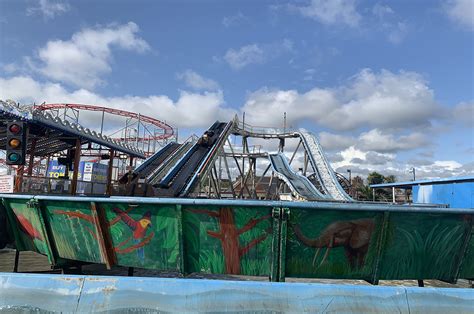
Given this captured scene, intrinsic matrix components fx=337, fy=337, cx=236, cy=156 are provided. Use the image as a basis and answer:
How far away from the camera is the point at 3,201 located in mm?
4836

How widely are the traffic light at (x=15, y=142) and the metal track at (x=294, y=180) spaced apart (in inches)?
884

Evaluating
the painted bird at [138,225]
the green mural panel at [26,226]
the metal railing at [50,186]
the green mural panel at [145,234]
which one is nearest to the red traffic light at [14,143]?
the green mural panel at [26,226]

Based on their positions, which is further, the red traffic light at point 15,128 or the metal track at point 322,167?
the metal track at point 322,167

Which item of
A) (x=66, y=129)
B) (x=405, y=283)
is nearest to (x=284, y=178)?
(x=66, y=129)

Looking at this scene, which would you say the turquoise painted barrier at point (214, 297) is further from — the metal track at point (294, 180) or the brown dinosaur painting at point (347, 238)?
the metal track at point (294, 180)

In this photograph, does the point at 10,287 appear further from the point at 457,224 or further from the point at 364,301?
the point at 457,224

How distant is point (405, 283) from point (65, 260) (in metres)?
6.15

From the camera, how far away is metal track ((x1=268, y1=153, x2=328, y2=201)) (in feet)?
98.6

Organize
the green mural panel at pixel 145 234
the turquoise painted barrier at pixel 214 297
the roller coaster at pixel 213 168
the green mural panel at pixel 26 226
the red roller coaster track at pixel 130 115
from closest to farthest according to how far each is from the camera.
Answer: the turquoise painted barrier at pixel 214 297 → the green mural panel at pixel 145 234 → the green mural panel at pixel 26 226 → the roller coaster at pixel 213 168 → the red roller coaster track at pixel 130 115

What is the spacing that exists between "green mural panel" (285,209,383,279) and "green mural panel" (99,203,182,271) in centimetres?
134

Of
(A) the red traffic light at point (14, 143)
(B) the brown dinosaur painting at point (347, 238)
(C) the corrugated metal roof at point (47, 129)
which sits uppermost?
(C) the corrugated metal roof at point (47, 129)

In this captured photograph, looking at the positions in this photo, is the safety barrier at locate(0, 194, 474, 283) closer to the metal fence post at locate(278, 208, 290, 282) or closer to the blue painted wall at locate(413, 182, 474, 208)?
the metal fence post at locate(278, 208, 290, 282)

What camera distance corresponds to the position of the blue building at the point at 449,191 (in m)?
14.2

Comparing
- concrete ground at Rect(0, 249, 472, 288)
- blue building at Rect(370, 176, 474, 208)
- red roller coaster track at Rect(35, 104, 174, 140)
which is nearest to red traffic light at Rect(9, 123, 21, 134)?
concrete ground at Rect(0, 249, 472, 288)
